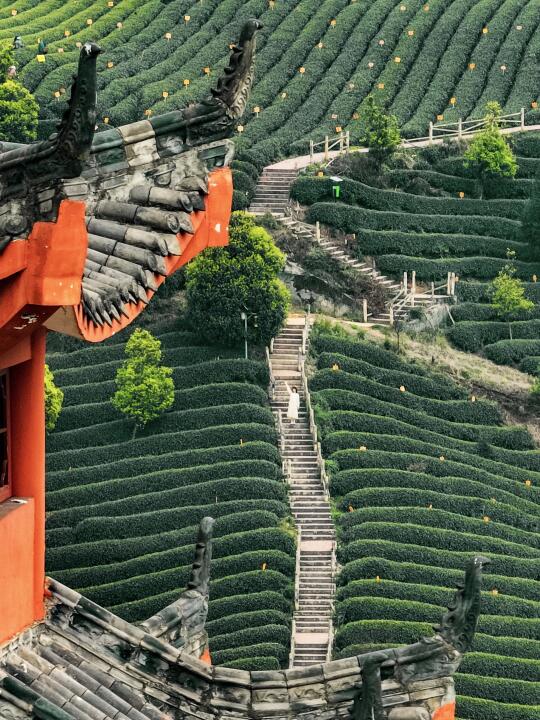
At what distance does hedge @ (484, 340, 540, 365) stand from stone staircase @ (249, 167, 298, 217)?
10.5 m

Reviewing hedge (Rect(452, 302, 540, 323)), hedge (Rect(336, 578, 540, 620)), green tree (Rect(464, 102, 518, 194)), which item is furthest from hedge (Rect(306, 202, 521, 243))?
hedge (Rect(336, 578, 540, 620))

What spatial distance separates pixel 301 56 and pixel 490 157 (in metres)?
15.2

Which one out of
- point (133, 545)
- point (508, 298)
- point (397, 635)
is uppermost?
point (508, 298)

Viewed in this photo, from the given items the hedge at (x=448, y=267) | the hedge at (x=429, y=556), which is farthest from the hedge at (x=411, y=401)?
the hedge at (x=429, y=556)

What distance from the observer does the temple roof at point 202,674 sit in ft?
81.7

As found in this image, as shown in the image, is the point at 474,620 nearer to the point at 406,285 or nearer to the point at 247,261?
the point at 247,261

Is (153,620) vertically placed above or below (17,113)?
below

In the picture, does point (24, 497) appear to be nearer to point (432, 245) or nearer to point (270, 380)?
point (270, 380)

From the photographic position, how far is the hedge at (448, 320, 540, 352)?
81.0 m

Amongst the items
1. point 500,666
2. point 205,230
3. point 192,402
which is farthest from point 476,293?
point 205,230

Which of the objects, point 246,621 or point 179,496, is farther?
point 179,496

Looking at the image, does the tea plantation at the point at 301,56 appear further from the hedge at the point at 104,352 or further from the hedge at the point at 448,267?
the hedge at the point at 104,352

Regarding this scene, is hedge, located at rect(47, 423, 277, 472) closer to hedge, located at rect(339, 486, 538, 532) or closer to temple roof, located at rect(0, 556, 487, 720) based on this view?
hedge, located at rect(339, 486, 538, 532)

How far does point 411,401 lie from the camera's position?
251 feet
